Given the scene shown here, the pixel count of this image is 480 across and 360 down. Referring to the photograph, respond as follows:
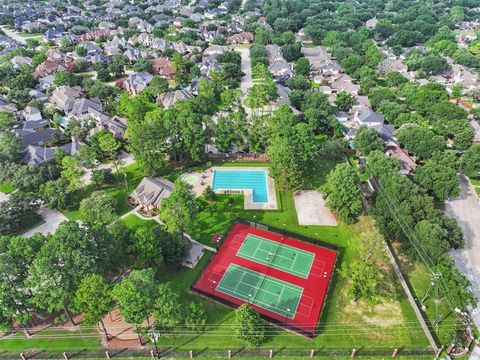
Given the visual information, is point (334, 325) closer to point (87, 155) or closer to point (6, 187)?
point (87, 155)

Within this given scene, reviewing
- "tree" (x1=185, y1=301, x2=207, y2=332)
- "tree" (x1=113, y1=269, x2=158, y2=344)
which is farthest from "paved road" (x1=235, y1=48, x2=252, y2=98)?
"tree" (x1=113, y1=269, x2=158, y2=344)

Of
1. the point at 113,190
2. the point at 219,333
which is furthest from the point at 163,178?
the point at 219,333

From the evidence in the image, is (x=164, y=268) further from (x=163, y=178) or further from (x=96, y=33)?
(x=96, y=33)

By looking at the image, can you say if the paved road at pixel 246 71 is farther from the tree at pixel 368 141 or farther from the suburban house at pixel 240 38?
the tree at pixel 368 141

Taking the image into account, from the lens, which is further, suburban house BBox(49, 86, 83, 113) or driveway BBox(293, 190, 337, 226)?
suburban house BBox(49, 86, 83, 113)

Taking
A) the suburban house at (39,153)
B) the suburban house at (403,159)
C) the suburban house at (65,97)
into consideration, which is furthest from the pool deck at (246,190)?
the suburban house at (65,97)

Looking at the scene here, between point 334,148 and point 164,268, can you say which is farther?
point 334,148

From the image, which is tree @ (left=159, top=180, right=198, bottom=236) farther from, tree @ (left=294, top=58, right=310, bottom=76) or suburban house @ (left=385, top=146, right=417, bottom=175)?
tree @ (left=294, top=58, right=310, bottom=76)

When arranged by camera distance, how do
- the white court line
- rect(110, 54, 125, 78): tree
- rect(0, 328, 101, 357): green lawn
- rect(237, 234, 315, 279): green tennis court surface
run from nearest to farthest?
rect(0, 328, 101, 357): green lawn → the white court line → rect(237, 234, 315, 279): green tennis court surface → rect(110, 54, 125, 78): tree
